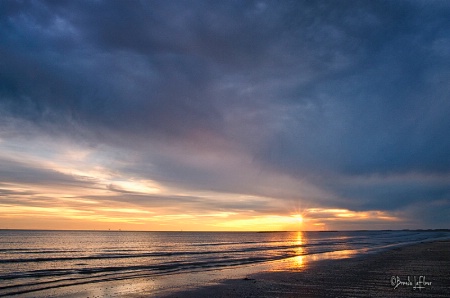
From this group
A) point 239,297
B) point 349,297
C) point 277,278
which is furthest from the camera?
point 277,278

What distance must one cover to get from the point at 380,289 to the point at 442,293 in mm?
3341

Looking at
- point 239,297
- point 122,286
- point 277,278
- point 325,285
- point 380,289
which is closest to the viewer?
point 239,297

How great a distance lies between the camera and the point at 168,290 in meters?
23.4

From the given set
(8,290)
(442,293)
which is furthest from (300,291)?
(8,290)

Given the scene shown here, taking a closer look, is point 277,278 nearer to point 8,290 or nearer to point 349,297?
point 349,297

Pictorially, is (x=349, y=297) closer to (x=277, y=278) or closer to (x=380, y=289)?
(x=380, y=289)

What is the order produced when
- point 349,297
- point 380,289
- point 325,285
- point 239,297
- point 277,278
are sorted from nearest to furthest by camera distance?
point 349,297 < point 239,297 < point 380,289 < point 325,285 < point 277,278

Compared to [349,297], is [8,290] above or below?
below

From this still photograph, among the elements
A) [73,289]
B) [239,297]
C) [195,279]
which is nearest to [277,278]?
[195,279]

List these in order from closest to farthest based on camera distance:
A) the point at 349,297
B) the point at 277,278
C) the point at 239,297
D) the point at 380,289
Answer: the point at 349,297 → the point at 239,297 → the point at 380,289 → the point at 277,278

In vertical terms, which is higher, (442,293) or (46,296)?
(442,293)

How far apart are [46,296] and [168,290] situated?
26.2 feet

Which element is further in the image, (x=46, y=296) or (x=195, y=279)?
(x=195, y=279)

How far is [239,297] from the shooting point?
64.3ft
